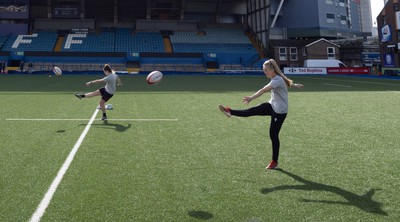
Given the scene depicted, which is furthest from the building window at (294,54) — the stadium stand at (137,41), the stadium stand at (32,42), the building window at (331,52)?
the stadium stand at (32,42)

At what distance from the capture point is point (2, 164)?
17.9 feet

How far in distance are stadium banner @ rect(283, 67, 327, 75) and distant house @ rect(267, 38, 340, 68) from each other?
9680 millimetres

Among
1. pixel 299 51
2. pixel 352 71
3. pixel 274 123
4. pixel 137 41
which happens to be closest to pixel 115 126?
pixel 274 123

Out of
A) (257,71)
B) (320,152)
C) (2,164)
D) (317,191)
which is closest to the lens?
(317,191)

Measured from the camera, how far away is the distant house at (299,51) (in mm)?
52812

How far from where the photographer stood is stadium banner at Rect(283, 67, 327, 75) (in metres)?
42.5

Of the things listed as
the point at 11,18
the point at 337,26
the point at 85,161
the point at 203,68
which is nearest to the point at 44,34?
the point at 11,18

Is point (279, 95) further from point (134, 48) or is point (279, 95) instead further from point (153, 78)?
point (134, 48)

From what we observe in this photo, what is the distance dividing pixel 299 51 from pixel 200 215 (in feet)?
178

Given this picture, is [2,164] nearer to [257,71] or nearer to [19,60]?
[257,71]

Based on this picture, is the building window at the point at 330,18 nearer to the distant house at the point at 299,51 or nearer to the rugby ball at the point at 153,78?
the distant house at the point at 299,51

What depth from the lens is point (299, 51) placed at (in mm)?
54094

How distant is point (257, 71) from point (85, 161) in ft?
138

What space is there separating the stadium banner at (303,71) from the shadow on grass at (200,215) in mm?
40856
